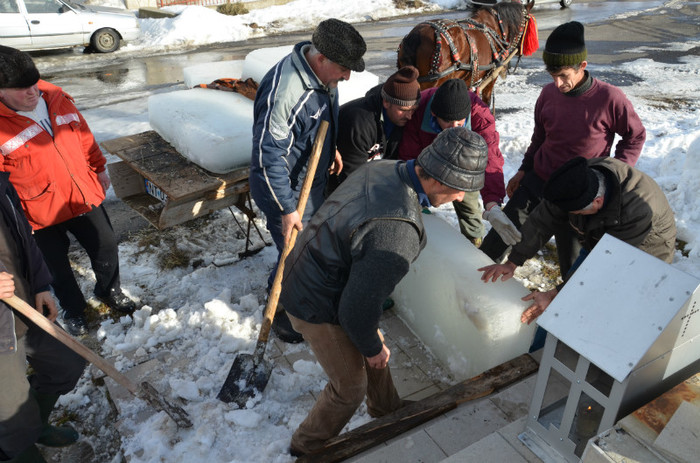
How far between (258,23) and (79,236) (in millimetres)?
12532

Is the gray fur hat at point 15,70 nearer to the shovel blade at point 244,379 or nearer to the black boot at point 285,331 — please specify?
the shovel blade at point 244,379

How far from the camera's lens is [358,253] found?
6.97 feet

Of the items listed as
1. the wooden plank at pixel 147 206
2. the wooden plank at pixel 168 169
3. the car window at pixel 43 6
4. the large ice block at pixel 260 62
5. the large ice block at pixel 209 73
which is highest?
the large ice block at pixel 260 62

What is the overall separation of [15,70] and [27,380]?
1629 millimetres

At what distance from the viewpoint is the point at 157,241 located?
→ 4.95 metres

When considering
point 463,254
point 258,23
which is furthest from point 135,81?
point 463,254

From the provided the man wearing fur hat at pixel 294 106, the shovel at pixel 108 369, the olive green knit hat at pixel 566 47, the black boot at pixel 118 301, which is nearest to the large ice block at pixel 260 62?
the man wearing fur hat at pixel 294 106

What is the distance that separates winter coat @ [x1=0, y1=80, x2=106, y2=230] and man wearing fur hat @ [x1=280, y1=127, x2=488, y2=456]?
179 centimetres

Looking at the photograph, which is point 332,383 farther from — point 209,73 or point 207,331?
point 209,73

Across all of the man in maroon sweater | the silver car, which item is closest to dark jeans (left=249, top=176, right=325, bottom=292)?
the man in maroon sweater

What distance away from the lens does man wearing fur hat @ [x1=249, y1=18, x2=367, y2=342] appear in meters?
3.09

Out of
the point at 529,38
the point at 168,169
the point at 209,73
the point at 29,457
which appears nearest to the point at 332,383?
the point at 29,457

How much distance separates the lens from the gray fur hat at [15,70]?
2.75 meters

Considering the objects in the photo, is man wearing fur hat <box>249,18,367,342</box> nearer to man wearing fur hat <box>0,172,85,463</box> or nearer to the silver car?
man wearing fur hat <box>0,172,85,463</box>
